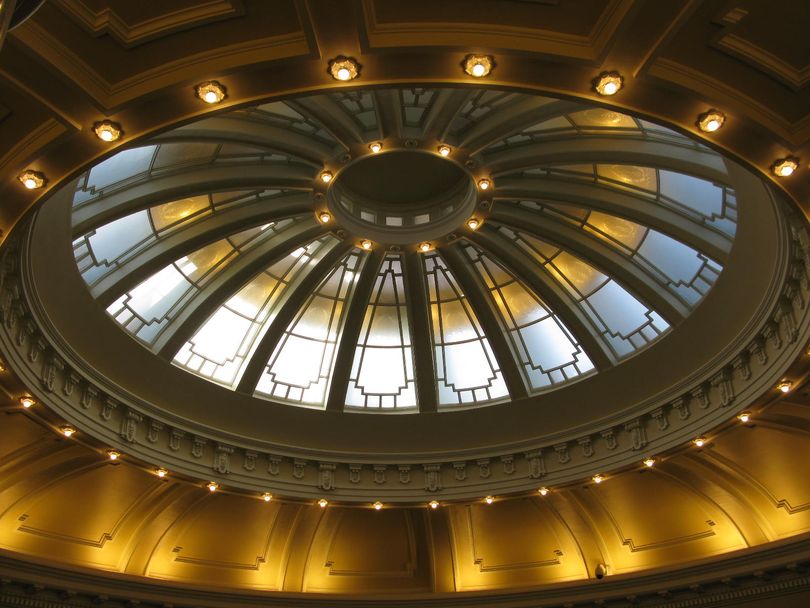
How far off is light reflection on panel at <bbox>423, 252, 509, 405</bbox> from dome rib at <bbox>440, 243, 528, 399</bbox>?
1.62ft

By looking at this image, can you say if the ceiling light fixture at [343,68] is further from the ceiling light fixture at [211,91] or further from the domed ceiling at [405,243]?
the domed ceiling at [405,243]

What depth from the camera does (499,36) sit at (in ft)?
22.5

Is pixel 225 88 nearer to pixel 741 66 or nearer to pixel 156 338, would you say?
pixel 741 66

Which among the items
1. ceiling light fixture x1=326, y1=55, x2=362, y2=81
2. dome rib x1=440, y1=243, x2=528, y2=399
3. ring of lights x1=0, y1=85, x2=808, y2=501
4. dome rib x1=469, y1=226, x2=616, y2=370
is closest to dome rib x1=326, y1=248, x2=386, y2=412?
ring of lights x1=0, y1=85, x2=808, y2=501

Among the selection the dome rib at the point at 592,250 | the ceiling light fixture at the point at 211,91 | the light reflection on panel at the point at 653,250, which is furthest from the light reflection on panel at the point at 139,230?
the ceiling light fixture at the point at 211,91

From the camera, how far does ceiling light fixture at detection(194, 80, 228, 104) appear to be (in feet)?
23.8

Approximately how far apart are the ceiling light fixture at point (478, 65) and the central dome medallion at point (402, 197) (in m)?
8.05

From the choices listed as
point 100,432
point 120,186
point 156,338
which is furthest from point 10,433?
point 120,186

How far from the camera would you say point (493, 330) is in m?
18.3

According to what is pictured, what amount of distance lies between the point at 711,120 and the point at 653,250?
9215 millimetres

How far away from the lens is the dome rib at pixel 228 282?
16609 millimetres

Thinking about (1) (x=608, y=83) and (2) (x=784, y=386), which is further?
(2) (x=784, y=386)

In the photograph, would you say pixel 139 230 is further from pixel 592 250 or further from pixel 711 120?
pixel 711 120

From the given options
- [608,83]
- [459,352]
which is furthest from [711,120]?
[459,352]
